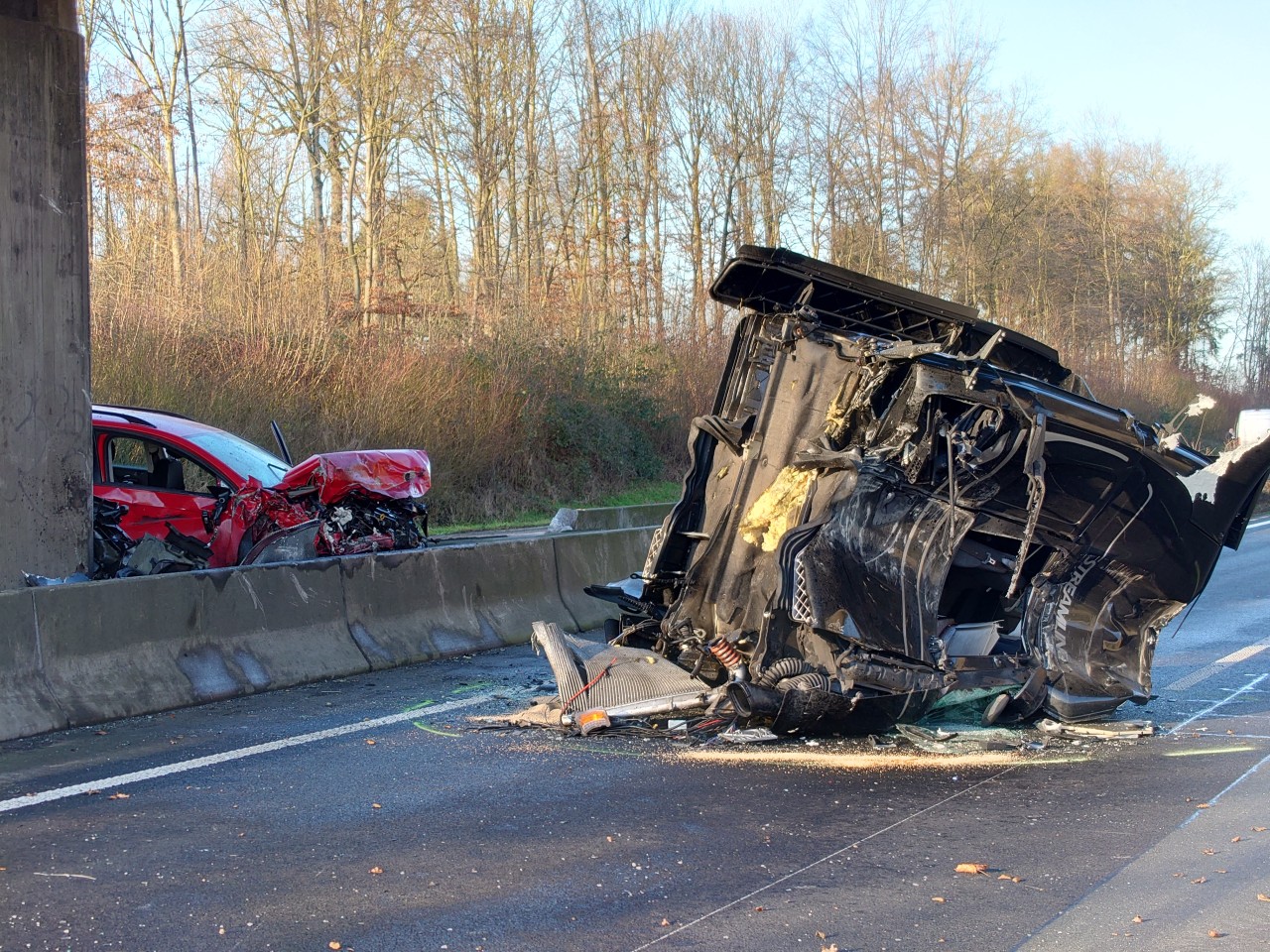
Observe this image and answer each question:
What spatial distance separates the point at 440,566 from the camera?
9.34 metres

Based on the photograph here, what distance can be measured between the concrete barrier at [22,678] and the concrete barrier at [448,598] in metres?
2.31

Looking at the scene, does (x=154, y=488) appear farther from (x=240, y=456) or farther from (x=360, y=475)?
(x=360, y=475)

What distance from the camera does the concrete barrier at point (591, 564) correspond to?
35.4ft

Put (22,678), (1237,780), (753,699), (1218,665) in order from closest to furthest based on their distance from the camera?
(1237,780) < (753,699) < (22,678) < (1218,665)

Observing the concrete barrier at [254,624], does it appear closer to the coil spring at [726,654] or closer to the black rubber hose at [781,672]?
the coil spring at [726,654]

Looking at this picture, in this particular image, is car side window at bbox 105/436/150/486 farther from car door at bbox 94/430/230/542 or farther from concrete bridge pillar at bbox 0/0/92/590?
concrete bridge pillar at bbox 0/0/92/590

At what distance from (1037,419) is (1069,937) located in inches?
115

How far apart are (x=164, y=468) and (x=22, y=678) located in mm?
4350

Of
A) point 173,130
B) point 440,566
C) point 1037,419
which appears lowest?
point 440,566

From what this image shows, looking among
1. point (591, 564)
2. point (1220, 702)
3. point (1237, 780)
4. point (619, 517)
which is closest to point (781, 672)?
point (1237, 780)

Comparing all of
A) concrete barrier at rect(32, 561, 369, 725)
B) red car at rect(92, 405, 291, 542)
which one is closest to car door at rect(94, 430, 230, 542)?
red car at rect(92, 405, 291, 542)

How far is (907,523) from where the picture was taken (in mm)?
6211

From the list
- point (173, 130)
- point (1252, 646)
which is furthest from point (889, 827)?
point (173, 130)

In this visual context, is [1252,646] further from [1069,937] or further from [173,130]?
[173,130]
